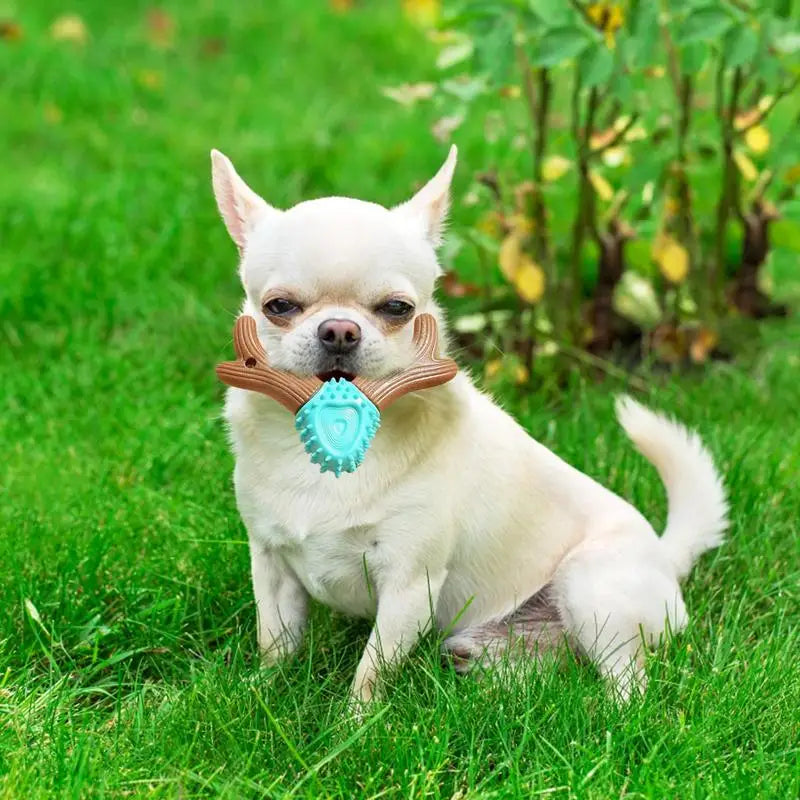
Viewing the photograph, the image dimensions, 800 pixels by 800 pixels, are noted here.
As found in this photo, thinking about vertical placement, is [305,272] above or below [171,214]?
above

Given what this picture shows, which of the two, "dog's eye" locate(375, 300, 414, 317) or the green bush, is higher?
"dog's eye" locate(375, 300, 414, 317)

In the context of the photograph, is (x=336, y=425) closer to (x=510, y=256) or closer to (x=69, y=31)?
(x=510, y=256)

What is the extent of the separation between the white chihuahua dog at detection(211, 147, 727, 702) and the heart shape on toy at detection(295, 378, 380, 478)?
62mm

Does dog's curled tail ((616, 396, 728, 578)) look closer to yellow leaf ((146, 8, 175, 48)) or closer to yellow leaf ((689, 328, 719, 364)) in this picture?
yellow leaf ((689, 328, 719, 364))

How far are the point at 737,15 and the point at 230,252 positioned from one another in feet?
6.35

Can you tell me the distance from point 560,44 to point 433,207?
3.67ft

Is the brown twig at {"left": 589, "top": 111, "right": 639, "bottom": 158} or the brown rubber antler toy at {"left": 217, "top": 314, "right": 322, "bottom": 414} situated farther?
the brown twig at {"left": 589, "top": 111, "right": 639, "bottom": 158}

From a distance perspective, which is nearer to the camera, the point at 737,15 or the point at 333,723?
the point at 333,723

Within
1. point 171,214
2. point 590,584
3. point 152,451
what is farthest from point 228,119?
point 590,584

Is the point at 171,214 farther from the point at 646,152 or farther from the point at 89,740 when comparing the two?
the point at 89,740

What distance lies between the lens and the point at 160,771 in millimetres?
2232

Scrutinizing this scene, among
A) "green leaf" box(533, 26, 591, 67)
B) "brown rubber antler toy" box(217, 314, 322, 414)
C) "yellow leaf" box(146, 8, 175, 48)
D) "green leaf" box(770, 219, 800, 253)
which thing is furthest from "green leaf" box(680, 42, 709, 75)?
"yellow leaf" box(146, 8, 175, 48)

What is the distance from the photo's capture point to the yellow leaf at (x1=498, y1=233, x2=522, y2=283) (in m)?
3.88

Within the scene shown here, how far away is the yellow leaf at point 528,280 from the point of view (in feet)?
12.8
